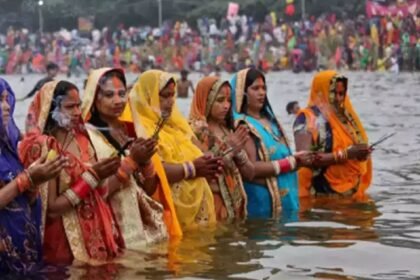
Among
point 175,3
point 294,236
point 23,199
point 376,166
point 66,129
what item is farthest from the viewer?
point 175,3

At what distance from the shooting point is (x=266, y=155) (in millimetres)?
8875

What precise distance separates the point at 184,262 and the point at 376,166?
6.69 meters

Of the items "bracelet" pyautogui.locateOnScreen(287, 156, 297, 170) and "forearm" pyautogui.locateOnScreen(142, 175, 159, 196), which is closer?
"forearm" pyautogui.locateOnScreen(142, 175, 159, 196)

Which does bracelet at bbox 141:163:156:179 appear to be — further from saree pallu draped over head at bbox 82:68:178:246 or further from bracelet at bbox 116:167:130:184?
bracelet at bbox 116:167:130:184

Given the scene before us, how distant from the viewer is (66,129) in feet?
22.5

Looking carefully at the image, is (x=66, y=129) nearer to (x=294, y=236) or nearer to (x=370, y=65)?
(x=294, y=236)

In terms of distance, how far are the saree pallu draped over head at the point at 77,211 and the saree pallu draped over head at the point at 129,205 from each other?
0.18 meters

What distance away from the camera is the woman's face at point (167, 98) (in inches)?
310

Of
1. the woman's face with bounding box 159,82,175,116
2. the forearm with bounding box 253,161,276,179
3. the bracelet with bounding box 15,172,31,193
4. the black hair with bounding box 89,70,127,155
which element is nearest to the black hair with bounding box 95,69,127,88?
the black hair with bounding box 89,70,127,155

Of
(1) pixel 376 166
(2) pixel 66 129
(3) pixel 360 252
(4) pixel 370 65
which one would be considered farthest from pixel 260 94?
(4) pixel 370 65

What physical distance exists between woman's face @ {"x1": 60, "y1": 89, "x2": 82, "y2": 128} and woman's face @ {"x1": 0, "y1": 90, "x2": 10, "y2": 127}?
45 cm

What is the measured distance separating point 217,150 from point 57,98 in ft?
6.55

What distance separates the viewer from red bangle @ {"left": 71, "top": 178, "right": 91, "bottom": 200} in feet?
22.0

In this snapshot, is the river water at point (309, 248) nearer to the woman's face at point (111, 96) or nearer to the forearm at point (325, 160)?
the forearm at point (325, 160)
